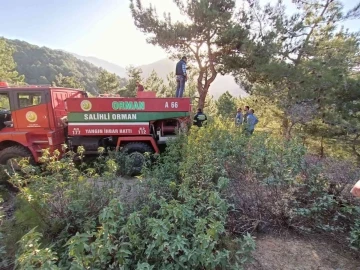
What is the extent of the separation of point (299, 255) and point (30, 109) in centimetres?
602

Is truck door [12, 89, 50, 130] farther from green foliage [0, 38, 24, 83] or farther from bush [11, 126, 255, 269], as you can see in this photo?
green foliage [0, 38, 24, 83]

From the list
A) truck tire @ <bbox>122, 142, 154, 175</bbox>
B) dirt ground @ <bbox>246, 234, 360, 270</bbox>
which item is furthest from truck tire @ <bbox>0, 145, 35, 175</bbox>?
dirt ground @ <bbox>246, 234, 360, 270</bbox>

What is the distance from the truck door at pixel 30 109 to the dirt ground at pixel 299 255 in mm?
5345

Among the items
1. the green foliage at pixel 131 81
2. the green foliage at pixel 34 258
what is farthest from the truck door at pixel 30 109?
the green foliage at pixel 131 81

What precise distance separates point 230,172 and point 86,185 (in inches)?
83.0

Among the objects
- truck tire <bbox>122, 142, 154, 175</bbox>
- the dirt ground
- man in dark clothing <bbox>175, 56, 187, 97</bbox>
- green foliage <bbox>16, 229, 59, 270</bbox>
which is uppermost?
man in dark clothing <bbox>175, 56, 187, 97</bbox>

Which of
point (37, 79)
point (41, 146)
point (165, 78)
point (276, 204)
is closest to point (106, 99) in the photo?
point (41, 146)

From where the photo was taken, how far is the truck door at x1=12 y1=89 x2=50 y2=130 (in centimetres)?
568

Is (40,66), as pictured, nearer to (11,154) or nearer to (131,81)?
(131,81)

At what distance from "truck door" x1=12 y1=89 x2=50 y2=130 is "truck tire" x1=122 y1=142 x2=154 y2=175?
2.06 meters

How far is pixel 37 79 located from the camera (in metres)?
61.3

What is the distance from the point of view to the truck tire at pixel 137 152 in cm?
574

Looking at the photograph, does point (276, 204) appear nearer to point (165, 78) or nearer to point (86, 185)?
point (86, 185)

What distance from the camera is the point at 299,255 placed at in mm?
2740
